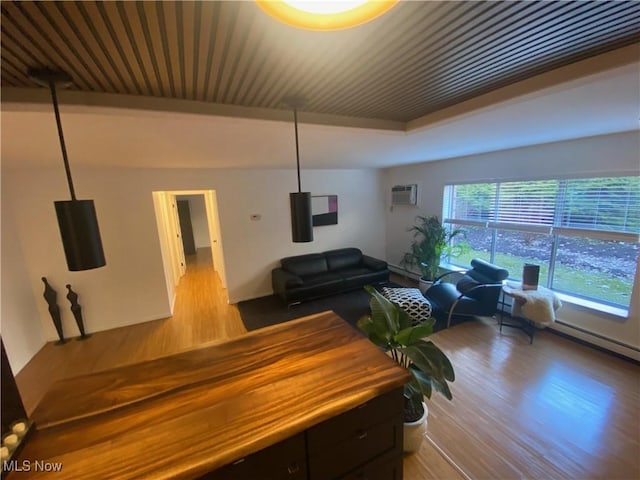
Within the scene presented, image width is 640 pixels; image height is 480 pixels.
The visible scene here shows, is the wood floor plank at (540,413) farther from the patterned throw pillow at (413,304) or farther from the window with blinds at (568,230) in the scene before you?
the window with blinds at (568,230)

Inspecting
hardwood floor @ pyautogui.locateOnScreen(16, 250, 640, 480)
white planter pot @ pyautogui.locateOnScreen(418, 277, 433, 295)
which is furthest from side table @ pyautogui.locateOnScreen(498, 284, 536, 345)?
white planter pot @ pyautogui.locateOnScreen(418, 277, 433, 295)

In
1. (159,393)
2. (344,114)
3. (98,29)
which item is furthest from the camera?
(344,114)

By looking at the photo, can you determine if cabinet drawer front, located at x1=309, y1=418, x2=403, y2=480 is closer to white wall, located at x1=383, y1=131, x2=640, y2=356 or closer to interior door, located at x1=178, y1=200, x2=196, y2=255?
white wall, located at x1=383, y1=131, x2=640, y2=356

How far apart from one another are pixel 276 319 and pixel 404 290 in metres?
2.11

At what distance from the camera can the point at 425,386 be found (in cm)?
154

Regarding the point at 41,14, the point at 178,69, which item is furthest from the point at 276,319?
the point at 41,14

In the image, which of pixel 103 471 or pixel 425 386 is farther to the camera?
pixel 425 386

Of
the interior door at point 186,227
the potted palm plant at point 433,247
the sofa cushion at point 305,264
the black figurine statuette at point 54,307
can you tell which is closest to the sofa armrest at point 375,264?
the potted palm plant at point 433,247

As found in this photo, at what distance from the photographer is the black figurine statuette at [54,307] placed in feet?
11.3

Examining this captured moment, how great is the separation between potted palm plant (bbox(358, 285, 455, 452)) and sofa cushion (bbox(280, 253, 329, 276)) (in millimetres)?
3154

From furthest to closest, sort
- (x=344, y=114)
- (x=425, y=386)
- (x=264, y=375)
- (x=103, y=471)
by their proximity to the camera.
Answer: (x=344, y=114) → (x=425, y=386) → (x=264, y=375) → (x=103, y=471)

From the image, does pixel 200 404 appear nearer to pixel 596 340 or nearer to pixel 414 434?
pixel 414 434

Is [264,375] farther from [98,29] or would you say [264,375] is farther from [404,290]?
[404,290]
